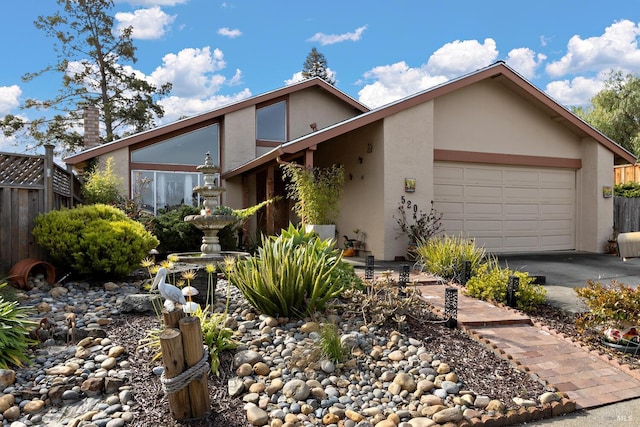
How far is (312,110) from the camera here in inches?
568

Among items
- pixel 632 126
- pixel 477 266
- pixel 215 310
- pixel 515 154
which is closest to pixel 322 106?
pixel 515 154

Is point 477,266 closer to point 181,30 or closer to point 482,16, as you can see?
point 482,16

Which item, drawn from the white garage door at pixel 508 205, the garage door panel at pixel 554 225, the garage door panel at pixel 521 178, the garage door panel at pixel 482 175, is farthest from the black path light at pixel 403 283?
the garage door panel at pixel 554 225

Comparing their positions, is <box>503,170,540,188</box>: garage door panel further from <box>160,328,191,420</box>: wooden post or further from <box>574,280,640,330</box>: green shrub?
<box>160,328,191,420</box>: wooden post

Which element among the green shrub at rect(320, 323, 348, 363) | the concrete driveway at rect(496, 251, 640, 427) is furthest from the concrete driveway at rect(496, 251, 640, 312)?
the green shrub at rect(320, 323, 348, 363)

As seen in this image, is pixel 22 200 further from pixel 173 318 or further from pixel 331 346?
pixel 331 346

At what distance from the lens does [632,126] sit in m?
24.3

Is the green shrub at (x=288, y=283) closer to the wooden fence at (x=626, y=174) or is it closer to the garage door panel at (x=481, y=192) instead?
the garage door panel at (x=481, y=192)

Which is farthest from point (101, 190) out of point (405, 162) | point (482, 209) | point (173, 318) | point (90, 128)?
point (482, 209)

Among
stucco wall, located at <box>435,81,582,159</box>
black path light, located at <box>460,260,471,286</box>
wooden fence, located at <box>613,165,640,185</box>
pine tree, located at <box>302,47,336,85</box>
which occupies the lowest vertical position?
black path light, located at <box>460,260,471,286</box>

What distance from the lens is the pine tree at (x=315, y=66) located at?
A: 112 ft

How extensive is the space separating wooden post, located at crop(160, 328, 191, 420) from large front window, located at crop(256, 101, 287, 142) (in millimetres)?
11025

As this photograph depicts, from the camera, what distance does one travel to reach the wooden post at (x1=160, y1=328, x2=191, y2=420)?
10.0 ft

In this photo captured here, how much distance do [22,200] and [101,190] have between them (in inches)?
141
